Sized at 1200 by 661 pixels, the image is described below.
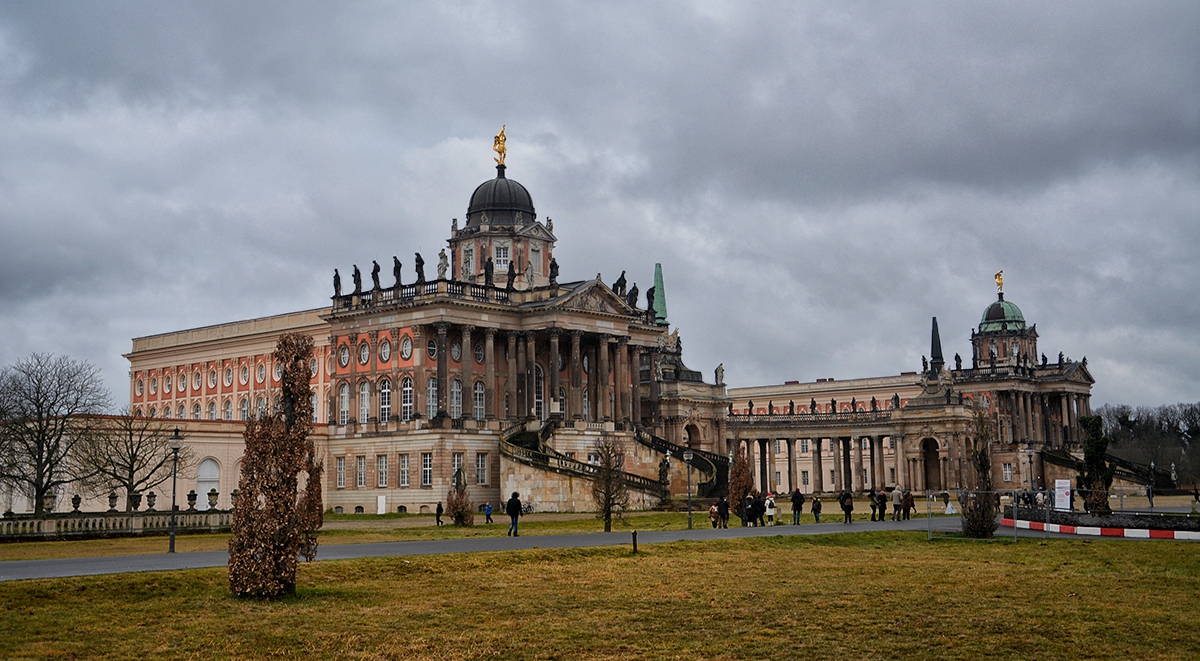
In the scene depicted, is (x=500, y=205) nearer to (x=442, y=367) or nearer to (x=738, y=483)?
(x=442, y=367)

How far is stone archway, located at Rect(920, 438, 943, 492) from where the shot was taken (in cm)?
11694

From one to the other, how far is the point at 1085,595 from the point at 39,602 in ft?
65.6

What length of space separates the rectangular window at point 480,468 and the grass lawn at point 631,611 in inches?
1762

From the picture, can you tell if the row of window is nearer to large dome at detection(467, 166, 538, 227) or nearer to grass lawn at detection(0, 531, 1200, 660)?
large dome at detection(467, 166, 538, 227)

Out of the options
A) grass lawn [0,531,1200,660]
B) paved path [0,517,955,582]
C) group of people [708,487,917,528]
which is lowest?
grass lawn [0,531,1200,660]

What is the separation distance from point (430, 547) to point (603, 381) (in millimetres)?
48271

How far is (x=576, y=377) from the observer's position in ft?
274

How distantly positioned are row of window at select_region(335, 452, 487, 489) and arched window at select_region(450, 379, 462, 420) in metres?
3.33

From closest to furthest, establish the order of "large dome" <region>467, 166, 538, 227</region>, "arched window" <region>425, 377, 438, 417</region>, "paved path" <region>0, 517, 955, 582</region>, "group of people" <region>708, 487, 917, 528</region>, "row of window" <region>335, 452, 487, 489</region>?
"paved path" <region>0, 517, 955, 582</region> < "group of people" <region>708, 487, 917, 528</region> < "row of window" <region>335, 452, 487, 489</region> < "arched window" <region>425, 377, 438, 417</region> < "large dome" <region>467, 166, 538, 227</region>

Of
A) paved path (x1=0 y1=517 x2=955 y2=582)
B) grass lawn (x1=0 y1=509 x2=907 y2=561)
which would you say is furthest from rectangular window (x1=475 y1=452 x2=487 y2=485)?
paved path (x1=0 y1=517 x2=955 y2=582)

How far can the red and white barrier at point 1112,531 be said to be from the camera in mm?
39994

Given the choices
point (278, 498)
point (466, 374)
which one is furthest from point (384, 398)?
point (278, 498)

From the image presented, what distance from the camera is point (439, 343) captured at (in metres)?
76.9

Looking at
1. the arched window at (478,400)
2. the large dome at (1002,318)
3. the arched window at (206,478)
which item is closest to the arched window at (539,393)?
the arched window at (478,400)
